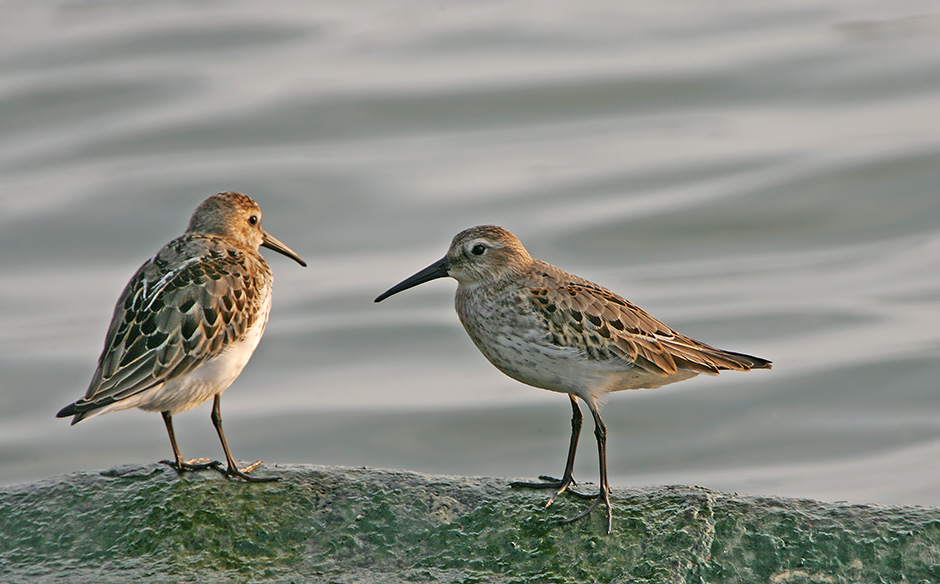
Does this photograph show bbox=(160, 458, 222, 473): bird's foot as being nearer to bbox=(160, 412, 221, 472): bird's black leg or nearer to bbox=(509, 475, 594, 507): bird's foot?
bbox=(160, 412, 221, 472): bird's black leg

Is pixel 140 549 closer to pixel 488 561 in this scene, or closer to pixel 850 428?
pixel 488 561

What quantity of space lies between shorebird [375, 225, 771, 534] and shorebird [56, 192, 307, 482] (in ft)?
4.22

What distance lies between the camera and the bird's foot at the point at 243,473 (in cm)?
664

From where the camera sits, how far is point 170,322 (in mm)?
6883

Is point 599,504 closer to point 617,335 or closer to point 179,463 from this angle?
point 617,335

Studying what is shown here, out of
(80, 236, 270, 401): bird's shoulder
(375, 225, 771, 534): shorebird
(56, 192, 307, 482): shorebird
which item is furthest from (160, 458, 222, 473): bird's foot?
(375, 225, 771, 534): shorebird

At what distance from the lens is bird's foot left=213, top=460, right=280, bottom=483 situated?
21.8ft

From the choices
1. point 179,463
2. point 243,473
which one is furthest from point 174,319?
point 243,473

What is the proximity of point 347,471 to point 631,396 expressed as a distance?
662 cm

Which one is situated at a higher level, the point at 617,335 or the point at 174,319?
the point at 617,335

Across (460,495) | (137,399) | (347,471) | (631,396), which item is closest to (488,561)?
(460,495)

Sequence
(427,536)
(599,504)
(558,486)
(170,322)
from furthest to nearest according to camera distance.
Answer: (170,322), (558,486), (599,504), (427,536)

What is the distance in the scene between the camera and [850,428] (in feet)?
40.6

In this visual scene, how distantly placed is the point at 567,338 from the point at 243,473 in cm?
189
